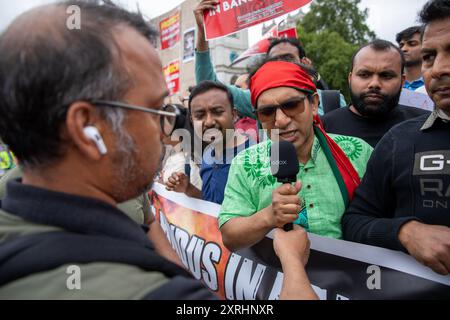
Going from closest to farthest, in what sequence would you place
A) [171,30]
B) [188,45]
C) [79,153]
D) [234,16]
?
[79,153] → [234,16] → [171,30] → [188,45]

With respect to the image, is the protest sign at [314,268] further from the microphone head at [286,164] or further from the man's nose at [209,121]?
the man's nose at [209,121]

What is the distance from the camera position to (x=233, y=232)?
1.96 metres

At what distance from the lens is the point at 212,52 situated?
23.5 m

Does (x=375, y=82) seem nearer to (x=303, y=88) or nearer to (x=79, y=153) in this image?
(x=303, y=88)

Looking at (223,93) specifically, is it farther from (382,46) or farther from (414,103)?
(414,103)

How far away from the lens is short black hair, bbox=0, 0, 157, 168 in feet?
3.17

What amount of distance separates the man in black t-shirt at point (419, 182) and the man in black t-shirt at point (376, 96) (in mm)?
1042

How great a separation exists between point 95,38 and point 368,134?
232 cm

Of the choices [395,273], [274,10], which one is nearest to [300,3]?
[274,10]

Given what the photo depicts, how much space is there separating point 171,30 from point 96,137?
46.5 ft

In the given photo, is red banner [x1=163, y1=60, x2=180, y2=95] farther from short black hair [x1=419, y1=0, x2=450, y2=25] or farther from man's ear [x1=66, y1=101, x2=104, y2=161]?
man's ear [x1=66, y1=101, x2=104, y2=161]

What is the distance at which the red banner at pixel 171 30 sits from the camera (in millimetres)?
13973

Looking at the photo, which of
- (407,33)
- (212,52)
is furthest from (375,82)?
(212,52)

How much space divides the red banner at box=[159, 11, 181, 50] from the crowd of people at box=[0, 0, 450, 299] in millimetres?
12248
